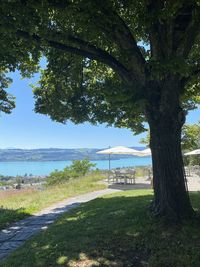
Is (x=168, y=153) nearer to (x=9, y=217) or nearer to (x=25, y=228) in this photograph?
(x=25, y=228)

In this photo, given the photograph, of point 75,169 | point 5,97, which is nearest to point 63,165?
point 75,169

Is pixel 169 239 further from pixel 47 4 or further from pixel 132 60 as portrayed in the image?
pixel 47 4

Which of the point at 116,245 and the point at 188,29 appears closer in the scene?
the point at 116,245

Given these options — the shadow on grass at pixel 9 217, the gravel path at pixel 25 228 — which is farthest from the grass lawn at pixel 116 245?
the shadow on grass at pixel 9 217

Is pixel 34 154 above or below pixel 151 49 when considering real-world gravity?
above

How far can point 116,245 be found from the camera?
24.6 ft

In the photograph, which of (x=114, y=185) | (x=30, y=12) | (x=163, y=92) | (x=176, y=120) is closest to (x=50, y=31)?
(x=30, y=12)

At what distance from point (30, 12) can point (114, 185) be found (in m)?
16.6

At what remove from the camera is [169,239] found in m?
7.51

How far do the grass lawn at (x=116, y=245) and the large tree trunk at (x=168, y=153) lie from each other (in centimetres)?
43

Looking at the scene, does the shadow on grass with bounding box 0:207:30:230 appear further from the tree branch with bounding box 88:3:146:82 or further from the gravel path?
the tree branch with bounding box 88:3:146:82

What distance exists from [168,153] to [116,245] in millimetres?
2500

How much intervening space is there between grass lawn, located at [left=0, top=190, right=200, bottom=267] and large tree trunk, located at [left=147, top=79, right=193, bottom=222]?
433mm

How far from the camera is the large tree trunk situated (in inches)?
342
